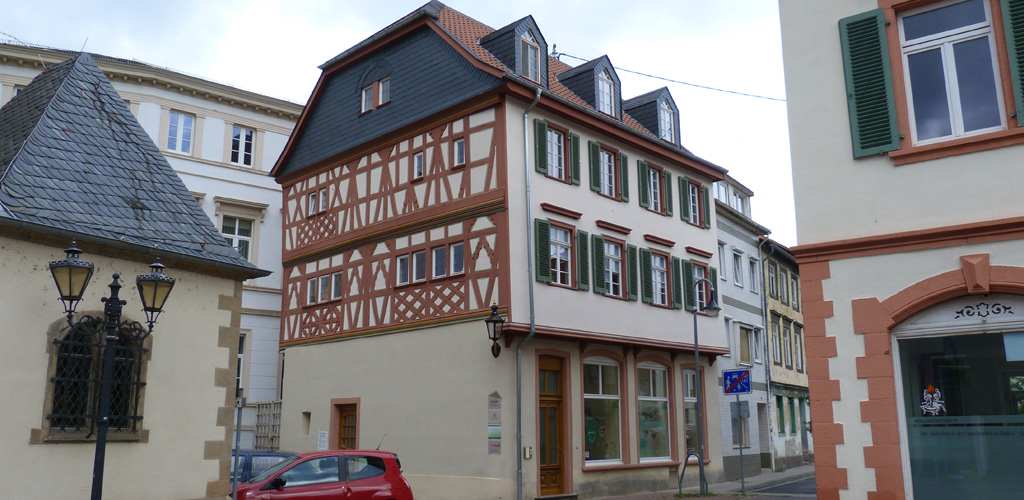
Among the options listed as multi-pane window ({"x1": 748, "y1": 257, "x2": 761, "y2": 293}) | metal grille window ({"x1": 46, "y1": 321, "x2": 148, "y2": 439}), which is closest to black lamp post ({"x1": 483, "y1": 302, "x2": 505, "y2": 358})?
metal grille window ({"x1": 46, "y1": 321, "x2": 148, "y2": 439})

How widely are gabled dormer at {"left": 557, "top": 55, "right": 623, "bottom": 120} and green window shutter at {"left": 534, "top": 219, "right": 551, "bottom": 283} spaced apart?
5289 millimetres

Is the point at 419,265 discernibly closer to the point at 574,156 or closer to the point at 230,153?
the point at 574,156

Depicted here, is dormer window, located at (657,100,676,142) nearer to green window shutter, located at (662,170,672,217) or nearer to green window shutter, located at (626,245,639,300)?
green window shutter, located at (662,170,672,217)

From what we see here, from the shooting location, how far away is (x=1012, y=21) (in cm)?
869

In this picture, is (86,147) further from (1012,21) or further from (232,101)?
(232,101)

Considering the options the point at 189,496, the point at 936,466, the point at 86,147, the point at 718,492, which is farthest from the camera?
the point at 718,492

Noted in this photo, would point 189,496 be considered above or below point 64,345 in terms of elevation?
below

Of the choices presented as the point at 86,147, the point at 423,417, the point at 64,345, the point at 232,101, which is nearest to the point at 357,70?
the point at 232,101

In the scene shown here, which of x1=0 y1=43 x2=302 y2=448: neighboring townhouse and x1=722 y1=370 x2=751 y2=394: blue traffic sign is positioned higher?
x1=0 y1=43 x2=302 y2=448: neighboring townhouse

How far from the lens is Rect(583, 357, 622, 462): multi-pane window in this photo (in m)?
22.1

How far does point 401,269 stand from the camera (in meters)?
23.1

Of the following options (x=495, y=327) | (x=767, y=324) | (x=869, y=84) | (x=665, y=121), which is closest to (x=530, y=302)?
(x=495, y=327)

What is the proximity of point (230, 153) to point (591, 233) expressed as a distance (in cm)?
1488

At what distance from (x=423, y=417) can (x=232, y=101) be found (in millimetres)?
15624
